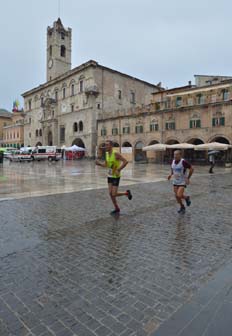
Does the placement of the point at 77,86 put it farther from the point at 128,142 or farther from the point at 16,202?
the point at 16,202

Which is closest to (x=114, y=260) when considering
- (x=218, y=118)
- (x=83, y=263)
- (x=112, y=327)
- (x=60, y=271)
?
(x=83, y=263)

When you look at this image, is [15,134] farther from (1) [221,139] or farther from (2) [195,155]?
(1) [221,139]

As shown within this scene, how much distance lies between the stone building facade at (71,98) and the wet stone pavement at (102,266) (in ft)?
129

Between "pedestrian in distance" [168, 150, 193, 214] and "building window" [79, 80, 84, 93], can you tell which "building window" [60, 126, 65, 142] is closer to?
"building window" [79, 80, 84, 93]

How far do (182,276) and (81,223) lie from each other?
2.94 m

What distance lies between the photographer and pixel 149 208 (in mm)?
7184

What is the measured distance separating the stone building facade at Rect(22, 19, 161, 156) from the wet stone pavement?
39.2 m

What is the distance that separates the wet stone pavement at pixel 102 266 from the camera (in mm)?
2395

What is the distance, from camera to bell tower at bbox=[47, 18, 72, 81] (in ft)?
192

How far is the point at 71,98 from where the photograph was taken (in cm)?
5100

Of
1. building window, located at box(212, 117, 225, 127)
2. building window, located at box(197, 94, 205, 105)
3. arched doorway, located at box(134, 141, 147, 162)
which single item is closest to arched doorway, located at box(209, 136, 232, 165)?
building window, located at box(212, 117, 225, 127)

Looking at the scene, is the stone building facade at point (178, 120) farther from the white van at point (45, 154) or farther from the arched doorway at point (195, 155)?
the white van at point (45, 154)

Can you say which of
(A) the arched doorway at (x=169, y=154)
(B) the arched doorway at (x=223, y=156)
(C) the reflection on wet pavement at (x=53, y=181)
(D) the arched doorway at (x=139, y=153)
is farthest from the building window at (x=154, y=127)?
(C) the reflection on wet pavement at (x=53, y=181)

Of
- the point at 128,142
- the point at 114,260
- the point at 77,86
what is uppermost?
the point at 77,86
